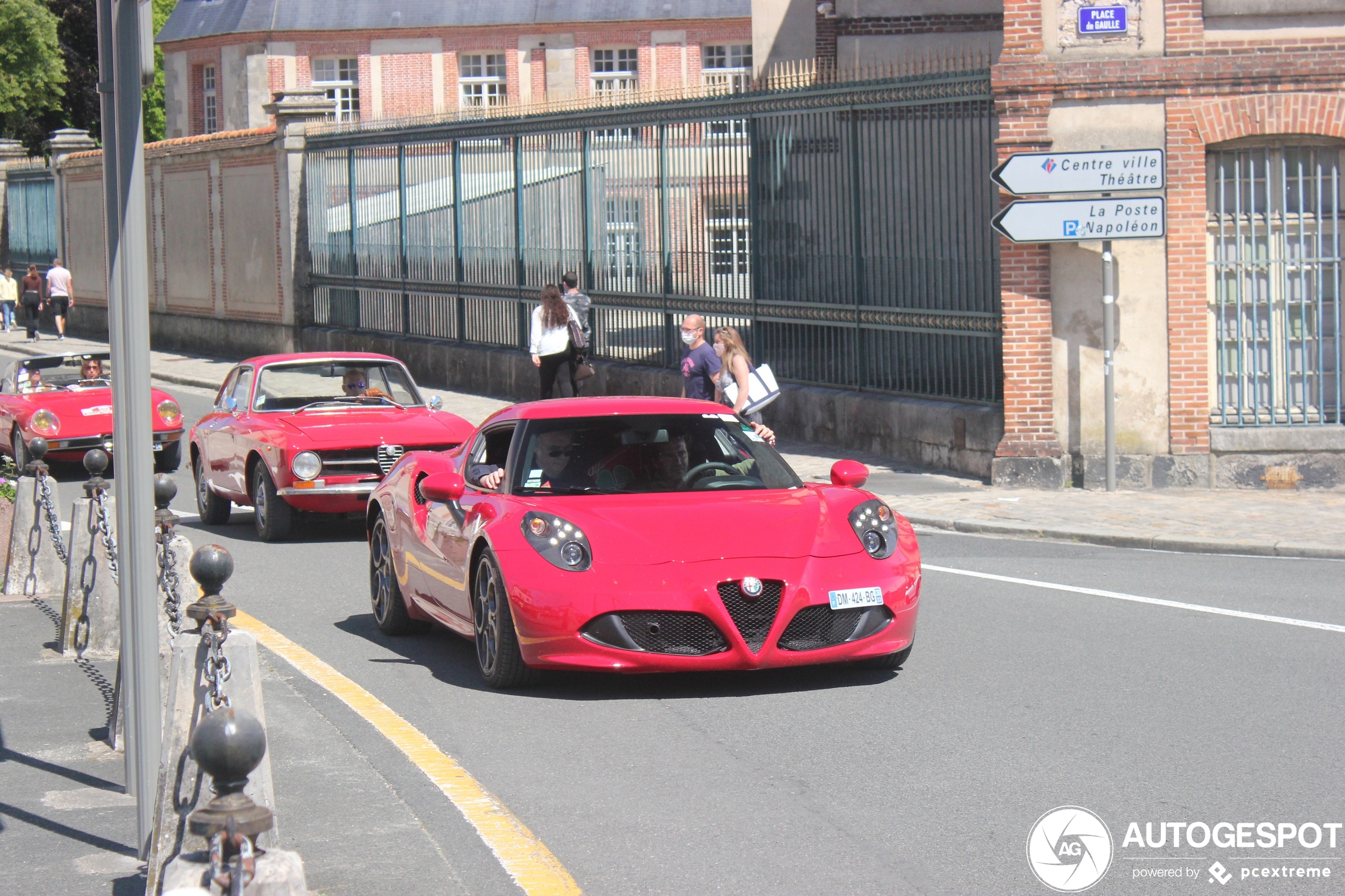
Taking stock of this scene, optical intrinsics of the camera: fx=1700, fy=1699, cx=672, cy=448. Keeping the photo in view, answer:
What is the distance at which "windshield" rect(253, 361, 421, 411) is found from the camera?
541 inches

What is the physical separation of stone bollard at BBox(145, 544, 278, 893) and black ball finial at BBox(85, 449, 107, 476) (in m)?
3.87

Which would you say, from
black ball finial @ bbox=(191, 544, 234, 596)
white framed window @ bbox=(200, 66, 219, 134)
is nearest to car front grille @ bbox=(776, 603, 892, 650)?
black ball finial @ bbox=(191, 544, 234, 596)

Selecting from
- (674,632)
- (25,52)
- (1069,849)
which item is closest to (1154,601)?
(674,632)

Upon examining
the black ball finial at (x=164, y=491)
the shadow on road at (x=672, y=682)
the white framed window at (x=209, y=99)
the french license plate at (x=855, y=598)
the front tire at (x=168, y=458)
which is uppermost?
the white framed window at (x=209, y=99)

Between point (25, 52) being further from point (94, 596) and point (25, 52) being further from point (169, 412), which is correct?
point (94, 596)

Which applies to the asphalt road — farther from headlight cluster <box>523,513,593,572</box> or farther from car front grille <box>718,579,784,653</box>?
headlight cluster <box>523,513,593,572</box>

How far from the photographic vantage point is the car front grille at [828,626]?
7312 mm

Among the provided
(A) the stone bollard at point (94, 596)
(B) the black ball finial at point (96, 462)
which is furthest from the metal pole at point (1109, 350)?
(A) the stone bollard at point (94, 596)

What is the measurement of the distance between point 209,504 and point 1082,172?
7965mm

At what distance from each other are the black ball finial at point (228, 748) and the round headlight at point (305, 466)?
917 centimetres

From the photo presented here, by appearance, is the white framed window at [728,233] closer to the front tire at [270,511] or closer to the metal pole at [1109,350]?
the metal pole at [1109,350]

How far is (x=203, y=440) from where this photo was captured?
14.1 m

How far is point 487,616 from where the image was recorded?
7.77m

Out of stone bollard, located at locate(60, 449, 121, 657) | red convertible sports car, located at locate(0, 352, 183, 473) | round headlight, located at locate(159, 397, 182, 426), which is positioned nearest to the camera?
stone bollard, located at locate(60, 449, 121, 657)
